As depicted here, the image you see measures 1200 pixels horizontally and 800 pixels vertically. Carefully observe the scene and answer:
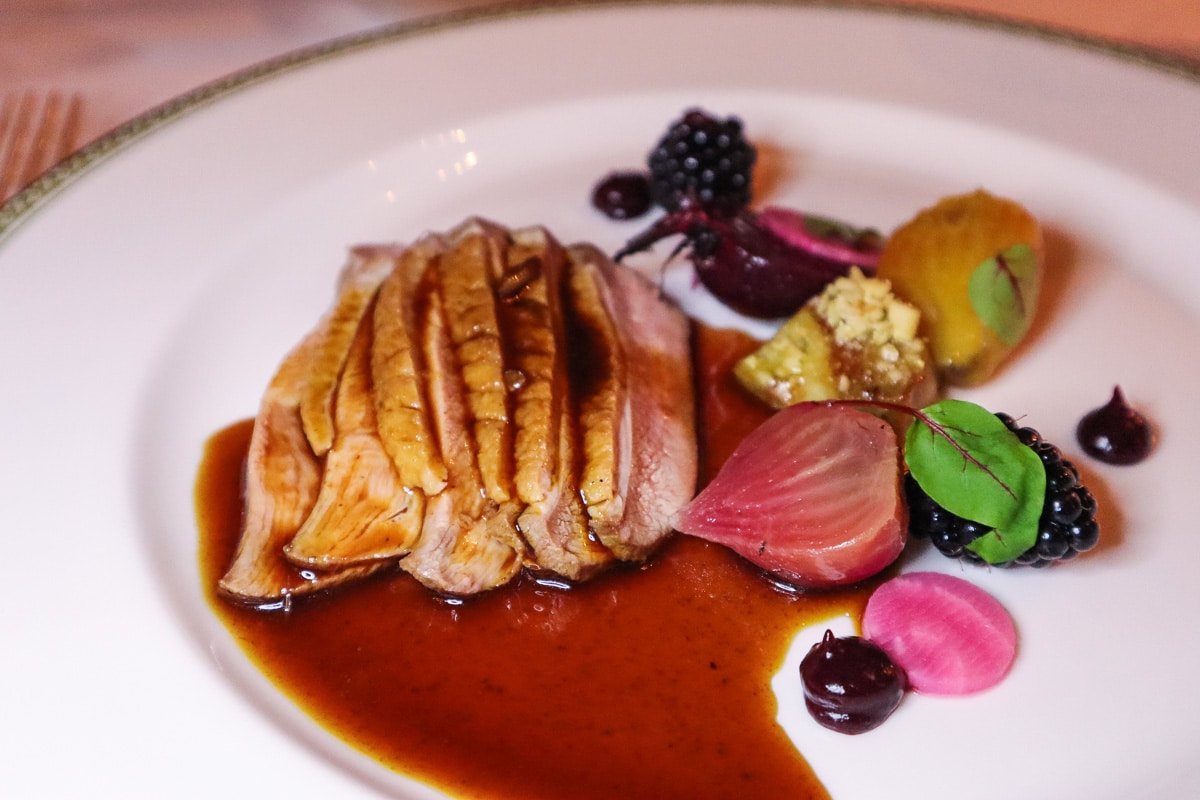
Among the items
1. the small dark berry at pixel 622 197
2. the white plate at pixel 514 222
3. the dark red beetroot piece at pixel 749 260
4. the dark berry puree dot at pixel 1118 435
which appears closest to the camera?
the white plate at pixel 514 222

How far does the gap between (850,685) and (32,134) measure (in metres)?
2.90

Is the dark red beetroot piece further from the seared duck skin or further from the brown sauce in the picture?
the seared duck skin

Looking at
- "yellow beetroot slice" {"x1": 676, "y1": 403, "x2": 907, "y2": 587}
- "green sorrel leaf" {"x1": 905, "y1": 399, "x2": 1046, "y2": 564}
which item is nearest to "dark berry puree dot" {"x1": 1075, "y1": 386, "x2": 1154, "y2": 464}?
"green sorrel leaf" {"x1": 905, "y1": 399, "x2": 1046, "y2": 564}

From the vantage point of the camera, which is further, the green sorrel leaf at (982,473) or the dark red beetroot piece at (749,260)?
the dark red beetroot piece at (749,260)

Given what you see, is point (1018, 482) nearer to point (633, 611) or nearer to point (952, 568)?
point (952, 568)

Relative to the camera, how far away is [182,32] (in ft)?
11.8

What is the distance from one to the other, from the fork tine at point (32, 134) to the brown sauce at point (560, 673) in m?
1.46

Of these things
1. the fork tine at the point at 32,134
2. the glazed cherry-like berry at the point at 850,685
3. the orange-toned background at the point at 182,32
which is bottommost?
the glazed cherry-like berry at the point at 850,685

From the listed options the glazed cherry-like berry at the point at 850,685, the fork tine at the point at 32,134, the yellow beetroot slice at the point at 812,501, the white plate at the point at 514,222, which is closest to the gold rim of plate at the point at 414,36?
the white plate at the point at 514,222

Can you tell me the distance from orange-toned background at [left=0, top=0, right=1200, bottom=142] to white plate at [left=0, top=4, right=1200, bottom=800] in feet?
2.12

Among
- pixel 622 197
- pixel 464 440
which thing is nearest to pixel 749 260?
pixel 622 197

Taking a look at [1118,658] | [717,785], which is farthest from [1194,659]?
[717,785]

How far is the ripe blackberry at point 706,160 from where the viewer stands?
2594mm

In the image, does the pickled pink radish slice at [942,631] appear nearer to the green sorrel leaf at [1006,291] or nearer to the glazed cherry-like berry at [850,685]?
the glazed cherry-like berry at [850,685]
